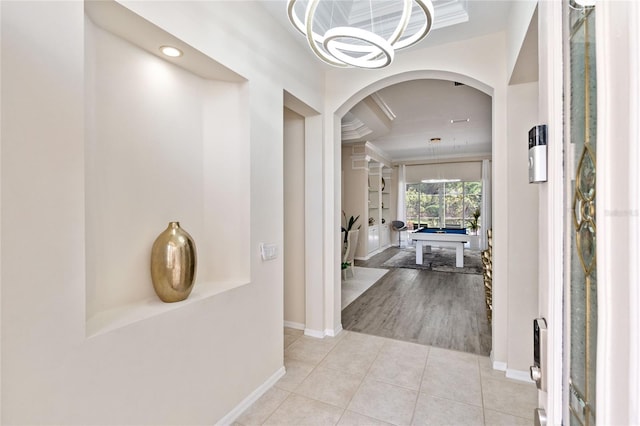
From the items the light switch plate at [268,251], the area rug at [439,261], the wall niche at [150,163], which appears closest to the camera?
the wall niche at [150,163]

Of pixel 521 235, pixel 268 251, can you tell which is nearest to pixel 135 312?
pixel 268 251

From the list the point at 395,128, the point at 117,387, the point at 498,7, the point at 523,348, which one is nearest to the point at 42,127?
the point at 117,387

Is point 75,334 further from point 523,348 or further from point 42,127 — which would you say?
point 523,348

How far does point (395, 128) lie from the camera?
6.24 meters

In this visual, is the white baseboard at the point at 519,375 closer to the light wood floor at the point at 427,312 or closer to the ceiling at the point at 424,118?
the light wood floor at the point at 427,312

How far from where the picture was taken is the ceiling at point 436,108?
236 centimetres

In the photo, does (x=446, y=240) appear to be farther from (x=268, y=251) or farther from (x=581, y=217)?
(x=581, y=217)

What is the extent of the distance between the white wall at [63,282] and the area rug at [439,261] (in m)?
5.64

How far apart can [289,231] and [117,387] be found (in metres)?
2.25

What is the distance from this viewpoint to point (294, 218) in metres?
3.41

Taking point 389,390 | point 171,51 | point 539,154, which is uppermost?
point 171,51

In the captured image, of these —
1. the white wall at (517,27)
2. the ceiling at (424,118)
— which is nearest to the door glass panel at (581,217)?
the white wall at (517,27)

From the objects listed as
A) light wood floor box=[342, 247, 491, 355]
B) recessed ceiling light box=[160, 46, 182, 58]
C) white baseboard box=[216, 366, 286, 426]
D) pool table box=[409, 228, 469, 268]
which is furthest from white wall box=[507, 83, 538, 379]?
pool table box=[409, 228, 469, 268]

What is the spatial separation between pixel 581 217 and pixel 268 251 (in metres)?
1.98
